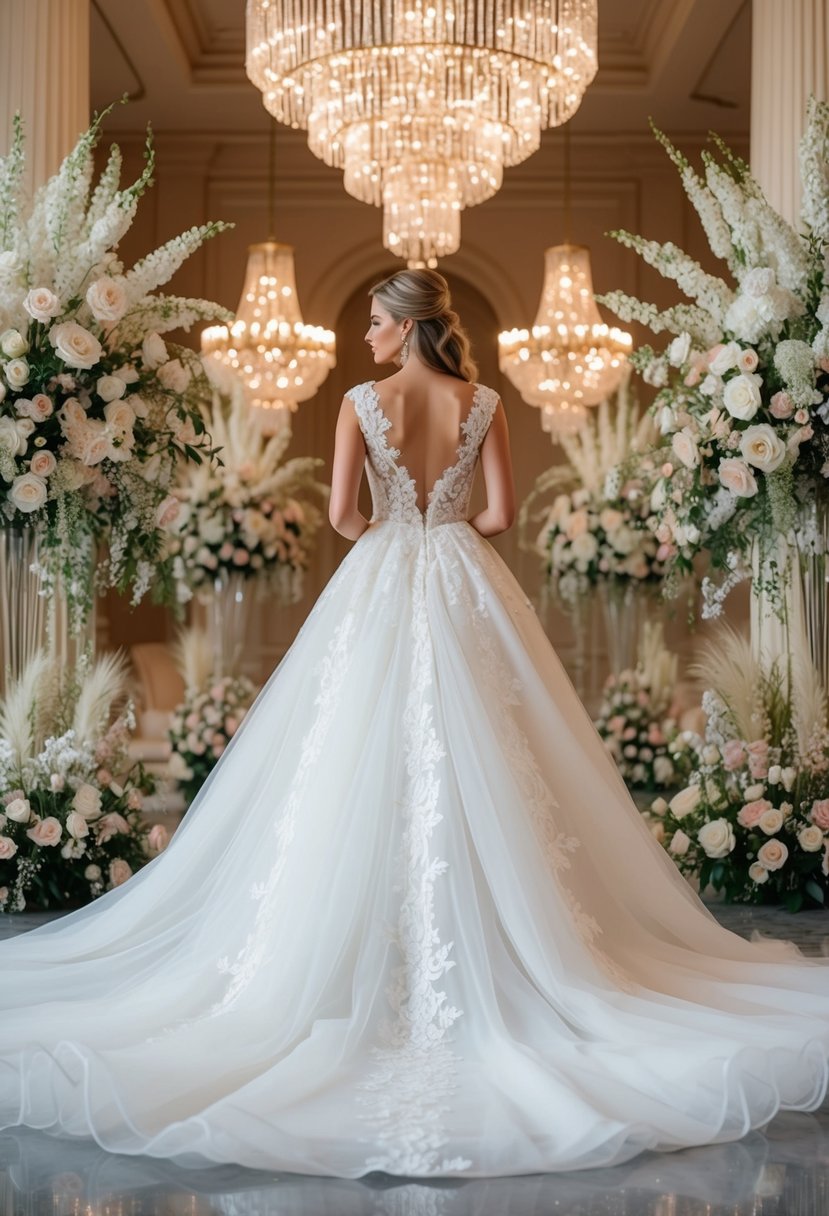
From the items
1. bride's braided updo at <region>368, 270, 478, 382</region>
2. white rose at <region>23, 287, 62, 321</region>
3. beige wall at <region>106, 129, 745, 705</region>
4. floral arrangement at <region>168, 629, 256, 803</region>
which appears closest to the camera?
bride's braided updo at <region>368, 270, 478, 382</region>

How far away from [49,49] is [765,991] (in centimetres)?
465

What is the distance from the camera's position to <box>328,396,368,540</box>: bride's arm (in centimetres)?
393

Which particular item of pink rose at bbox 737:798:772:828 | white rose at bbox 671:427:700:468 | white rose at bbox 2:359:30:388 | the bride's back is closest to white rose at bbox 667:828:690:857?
pink rose at bbox 737:798:772:828

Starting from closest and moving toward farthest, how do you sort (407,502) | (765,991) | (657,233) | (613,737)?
1. (765,991)
2. (407,502)
3. (613,737)
4. (657,233)

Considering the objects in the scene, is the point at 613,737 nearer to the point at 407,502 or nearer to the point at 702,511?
the point at 702,511

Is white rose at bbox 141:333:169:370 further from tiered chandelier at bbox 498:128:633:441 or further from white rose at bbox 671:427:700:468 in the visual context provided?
tiered chandelier at bbox 498:128:633:441

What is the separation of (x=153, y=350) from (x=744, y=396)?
1969 millimetres

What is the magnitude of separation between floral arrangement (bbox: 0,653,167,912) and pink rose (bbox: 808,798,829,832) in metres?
2.35

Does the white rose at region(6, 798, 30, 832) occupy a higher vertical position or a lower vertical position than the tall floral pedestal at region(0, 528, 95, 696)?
lower

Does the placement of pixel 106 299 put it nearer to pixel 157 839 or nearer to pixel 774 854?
pixel 157 839

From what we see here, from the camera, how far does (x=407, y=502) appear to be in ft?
13.0

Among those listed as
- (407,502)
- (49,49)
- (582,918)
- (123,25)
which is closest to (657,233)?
(123,25)

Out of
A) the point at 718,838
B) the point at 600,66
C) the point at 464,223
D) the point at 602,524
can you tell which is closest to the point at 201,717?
the point at 602,524

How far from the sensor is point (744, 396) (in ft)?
15.4
